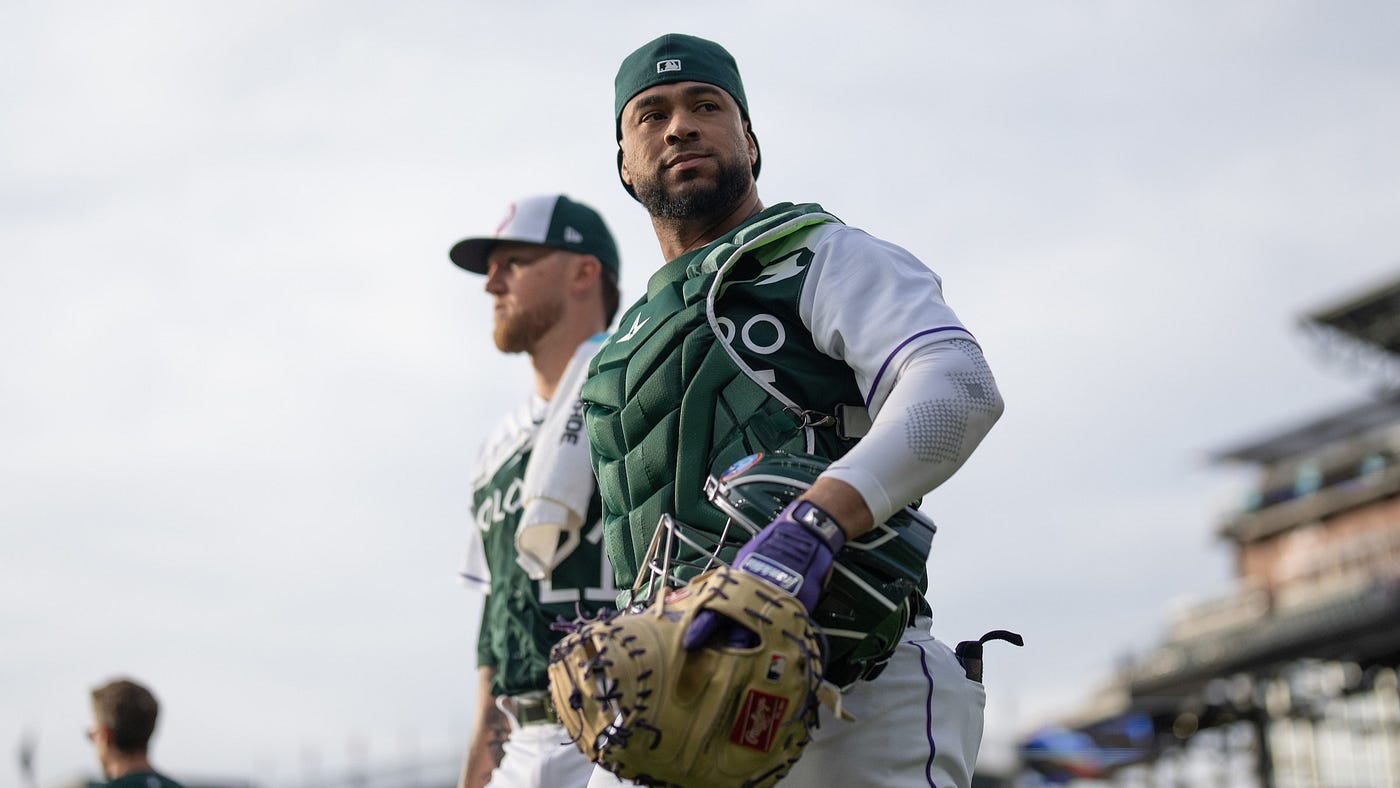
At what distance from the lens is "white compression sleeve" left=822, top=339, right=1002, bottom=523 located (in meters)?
3.28

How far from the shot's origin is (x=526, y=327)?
6555 millimetres

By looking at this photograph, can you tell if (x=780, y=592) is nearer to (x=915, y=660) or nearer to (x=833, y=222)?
(x=915, y=660)

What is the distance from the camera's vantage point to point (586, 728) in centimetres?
306

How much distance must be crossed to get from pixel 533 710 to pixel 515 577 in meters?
0.48

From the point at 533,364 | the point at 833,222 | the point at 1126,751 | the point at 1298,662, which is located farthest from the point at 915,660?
the point at 1126,751

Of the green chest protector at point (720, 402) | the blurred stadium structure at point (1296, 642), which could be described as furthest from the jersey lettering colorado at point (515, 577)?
the blurred stadium structure at point (1296, 642)

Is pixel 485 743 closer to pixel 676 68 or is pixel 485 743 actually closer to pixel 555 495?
pixel 555 495

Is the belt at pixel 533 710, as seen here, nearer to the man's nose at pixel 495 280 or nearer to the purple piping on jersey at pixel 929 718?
the man's nose at pixel 495 280

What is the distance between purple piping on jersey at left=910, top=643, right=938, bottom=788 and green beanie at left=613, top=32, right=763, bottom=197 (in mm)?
1466

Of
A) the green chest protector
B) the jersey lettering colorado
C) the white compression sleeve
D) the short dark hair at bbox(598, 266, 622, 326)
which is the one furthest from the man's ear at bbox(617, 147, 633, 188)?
the short dark hair at bbox(598, 266, 622, 326)

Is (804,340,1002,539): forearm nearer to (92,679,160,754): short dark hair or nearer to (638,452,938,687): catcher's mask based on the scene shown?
(638,452,938,687): catcher's mask

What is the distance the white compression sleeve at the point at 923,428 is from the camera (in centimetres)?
328

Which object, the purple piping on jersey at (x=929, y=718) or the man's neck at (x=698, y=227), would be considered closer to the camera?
the purple piping on jersey at (x=929, y=718)

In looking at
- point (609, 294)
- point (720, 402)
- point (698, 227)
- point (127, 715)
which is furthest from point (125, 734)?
point (720, 402)
